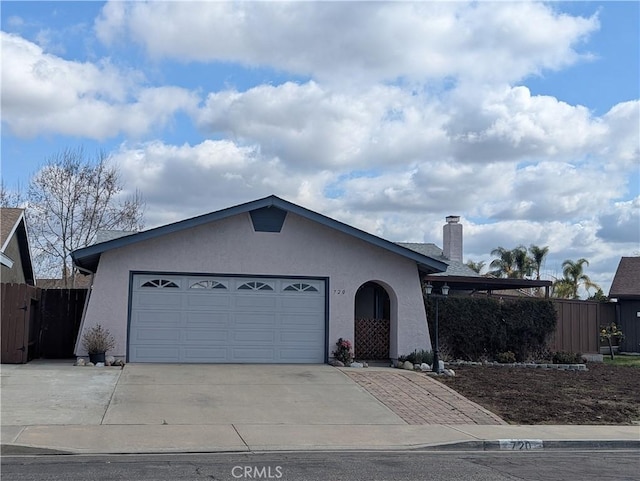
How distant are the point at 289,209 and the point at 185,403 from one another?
6661 mm

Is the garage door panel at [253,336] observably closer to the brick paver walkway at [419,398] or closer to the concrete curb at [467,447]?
the brick paver walkway at [419,398]

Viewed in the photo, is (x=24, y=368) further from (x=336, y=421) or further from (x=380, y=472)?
(x=380, y=472)

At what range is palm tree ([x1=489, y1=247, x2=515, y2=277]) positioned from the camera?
51469mm

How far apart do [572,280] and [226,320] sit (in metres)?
37.3

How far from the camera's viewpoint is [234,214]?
61.4 ft

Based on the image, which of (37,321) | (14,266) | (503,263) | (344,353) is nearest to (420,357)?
(344,353)

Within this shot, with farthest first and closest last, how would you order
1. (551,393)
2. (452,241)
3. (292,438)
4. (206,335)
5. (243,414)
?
(452,241) → (206,335) → (551,393) → (243,414) → (292,438)

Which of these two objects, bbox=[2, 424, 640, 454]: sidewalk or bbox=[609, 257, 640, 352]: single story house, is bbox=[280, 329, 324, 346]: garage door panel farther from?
bbox=[609, 257, 640, 352]: single story house

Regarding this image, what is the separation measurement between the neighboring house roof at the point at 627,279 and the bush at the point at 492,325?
9.53 m

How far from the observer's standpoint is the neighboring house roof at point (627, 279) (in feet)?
98.5

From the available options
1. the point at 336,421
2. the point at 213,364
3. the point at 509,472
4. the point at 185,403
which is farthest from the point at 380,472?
the point at 213,364

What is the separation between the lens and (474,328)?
20656 millimetres

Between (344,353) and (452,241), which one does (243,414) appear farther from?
(452,241)

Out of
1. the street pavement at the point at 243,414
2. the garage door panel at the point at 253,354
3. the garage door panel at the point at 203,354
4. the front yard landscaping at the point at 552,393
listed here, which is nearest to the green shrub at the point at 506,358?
the front yard landscaping at the point at 552,393
